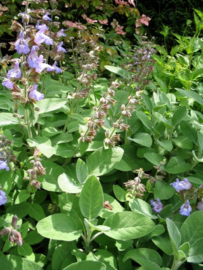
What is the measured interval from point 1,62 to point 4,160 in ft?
2.33

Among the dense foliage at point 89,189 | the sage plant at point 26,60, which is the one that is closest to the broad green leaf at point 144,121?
the dense foliage at point 89,189

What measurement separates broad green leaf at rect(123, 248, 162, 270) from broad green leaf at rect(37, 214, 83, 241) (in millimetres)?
225

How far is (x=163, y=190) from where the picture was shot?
60.4 inches

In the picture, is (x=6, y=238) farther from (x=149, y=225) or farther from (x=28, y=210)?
(x=149, y=225)

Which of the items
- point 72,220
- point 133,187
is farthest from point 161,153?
point 72,220

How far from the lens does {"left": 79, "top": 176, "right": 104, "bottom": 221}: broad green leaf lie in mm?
1215

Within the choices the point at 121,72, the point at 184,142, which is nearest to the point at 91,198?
the point at 184,142

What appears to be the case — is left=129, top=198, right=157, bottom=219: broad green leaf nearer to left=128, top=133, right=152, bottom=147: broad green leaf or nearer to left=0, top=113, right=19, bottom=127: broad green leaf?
left=128, top=133, right=152, bottom=147: broad green leaf

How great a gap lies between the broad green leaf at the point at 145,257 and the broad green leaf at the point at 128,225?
3.8 inches

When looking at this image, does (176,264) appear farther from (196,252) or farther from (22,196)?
(22,196)

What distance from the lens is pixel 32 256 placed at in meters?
1.25

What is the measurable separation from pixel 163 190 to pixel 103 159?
35cm

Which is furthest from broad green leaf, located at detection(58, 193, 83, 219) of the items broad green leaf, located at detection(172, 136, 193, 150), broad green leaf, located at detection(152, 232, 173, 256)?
broad green leaf, located at detection(172, 136, 193, 150)

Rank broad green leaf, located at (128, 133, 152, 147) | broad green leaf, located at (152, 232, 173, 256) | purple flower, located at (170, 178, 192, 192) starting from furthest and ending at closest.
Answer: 1. broad green leaf, located at (128, 133, 152, 147)
2. purple flower, located at (170, 178, 192, 192)
3. broad green leaf, located at (152, 232, 173, 256)
